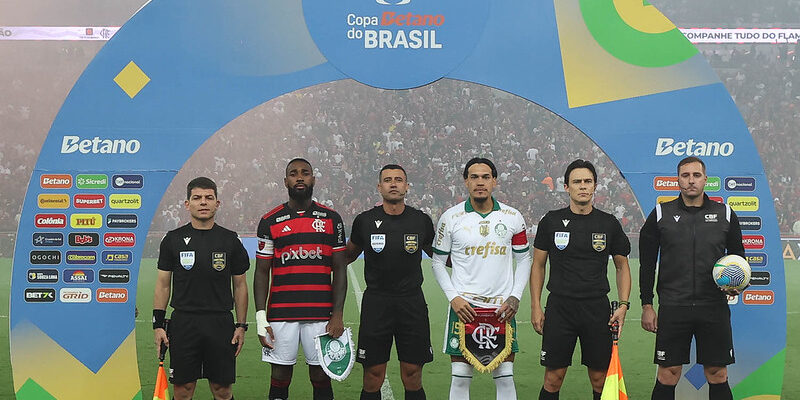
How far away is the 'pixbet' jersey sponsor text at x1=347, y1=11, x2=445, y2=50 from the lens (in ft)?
20.0

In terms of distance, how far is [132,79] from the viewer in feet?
20.0

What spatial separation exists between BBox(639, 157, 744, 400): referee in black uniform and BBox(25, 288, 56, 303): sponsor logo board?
162 inches

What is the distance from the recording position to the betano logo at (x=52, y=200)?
618 cm

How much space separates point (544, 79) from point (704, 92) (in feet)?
3.85

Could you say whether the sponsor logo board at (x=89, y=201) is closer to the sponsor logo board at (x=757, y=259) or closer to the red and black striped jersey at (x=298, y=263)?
the red and black striped jersey at (x=298, y=263)

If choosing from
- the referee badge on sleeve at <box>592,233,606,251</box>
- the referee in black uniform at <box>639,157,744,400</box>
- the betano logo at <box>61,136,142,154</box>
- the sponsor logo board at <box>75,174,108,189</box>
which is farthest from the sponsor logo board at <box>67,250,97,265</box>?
the referee in black uniform at <box>639,157,744,400</box>

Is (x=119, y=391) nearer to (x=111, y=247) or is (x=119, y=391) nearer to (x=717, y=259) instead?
(x=111, y=247)

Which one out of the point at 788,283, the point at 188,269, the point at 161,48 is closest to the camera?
the point at 188,269

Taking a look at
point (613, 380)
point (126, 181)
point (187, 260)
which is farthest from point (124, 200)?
point (613, 380)

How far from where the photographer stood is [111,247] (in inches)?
246

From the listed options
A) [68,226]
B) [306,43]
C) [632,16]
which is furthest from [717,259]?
[68,226]

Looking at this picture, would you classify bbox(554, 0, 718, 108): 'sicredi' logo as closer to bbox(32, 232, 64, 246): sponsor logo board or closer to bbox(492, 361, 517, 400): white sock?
bbox(492, 361, 517, 400): white sock

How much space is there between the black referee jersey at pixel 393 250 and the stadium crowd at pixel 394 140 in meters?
15.9

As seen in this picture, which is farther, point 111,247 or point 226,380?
point 111,247
